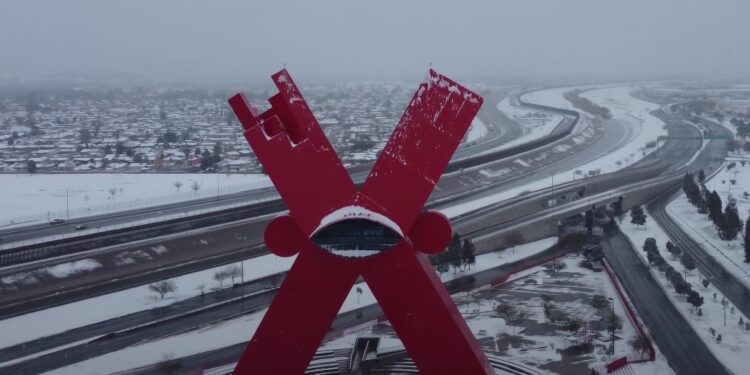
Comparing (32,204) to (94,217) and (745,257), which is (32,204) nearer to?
(94,217)

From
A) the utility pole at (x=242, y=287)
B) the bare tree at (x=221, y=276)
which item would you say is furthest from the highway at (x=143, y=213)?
the bare tree at (x=221, y=276)

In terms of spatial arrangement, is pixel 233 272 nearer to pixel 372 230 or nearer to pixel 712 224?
pixel 372 230

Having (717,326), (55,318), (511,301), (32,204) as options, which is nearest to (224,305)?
(55,318)

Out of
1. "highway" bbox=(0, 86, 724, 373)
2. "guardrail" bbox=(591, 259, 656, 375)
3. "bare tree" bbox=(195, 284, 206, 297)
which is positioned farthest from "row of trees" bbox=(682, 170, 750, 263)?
"bare tree" bbox=(195, 284, 206, 297)

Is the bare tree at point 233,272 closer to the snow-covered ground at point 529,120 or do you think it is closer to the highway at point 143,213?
the highway at point 143,213

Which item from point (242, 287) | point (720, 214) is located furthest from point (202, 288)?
point (720, 214)

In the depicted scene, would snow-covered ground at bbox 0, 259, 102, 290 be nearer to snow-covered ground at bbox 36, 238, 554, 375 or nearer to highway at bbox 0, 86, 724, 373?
highway at bbox 0, 86, 724, 373
